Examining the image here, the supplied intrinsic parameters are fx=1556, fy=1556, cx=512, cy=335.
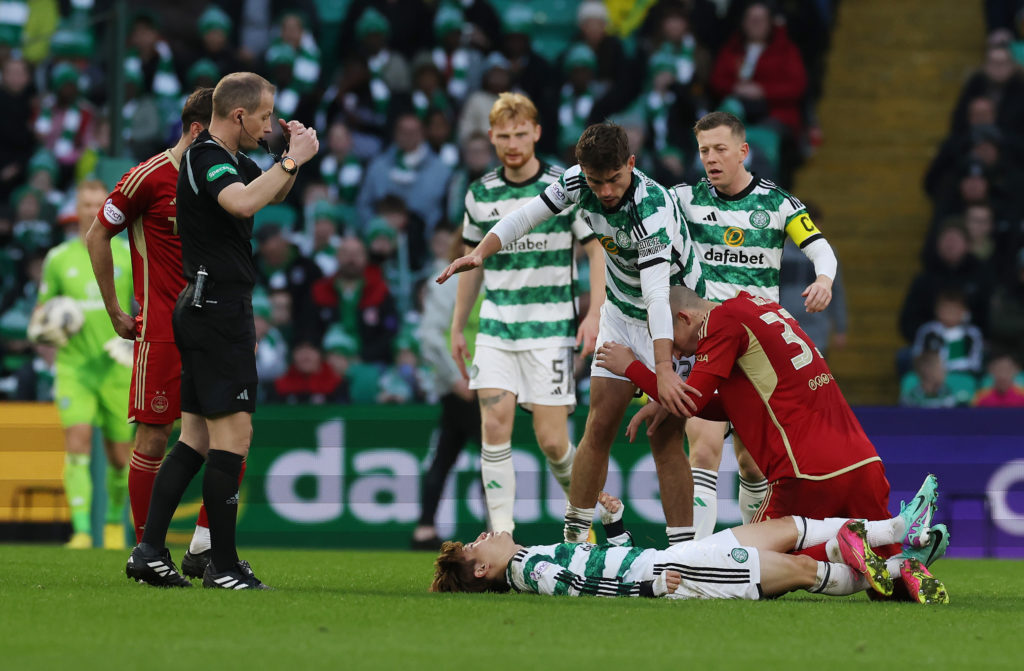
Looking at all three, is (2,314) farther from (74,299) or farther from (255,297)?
(74,299)

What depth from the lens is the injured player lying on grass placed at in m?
6.25

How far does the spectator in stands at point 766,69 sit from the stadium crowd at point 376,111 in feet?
A: 0.07

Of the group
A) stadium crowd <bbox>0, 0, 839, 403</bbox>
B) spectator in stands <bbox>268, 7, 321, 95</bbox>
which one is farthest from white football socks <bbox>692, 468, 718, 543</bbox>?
spectator in stands <bbox>268, 7, 321, 95</bbox>

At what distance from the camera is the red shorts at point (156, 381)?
291 inches

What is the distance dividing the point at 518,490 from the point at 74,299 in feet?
11.5

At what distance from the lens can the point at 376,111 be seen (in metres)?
16.0

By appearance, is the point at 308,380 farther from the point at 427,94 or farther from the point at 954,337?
the point at 954,337

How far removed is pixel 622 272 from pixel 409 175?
26.4 ft

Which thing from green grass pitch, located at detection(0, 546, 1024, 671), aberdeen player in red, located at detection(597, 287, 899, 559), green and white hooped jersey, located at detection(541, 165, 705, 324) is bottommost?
green grass pitch, located at detection(0, 546, 1024, 671)

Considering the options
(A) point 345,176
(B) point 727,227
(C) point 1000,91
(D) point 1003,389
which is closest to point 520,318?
(B) point 727,227

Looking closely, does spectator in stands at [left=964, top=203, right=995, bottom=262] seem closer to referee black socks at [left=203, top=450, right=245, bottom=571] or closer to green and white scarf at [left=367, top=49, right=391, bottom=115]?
green and white scarf at [left=367, top=49, right=391, bottom=115]

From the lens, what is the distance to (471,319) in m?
11.6

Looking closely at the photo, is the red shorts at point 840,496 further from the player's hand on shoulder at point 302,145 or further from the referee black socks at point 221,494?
the player's hand on shoulder at point 302,145

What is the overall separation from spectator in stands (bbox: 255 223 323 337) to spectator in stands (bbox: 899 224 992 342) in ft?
17.9
